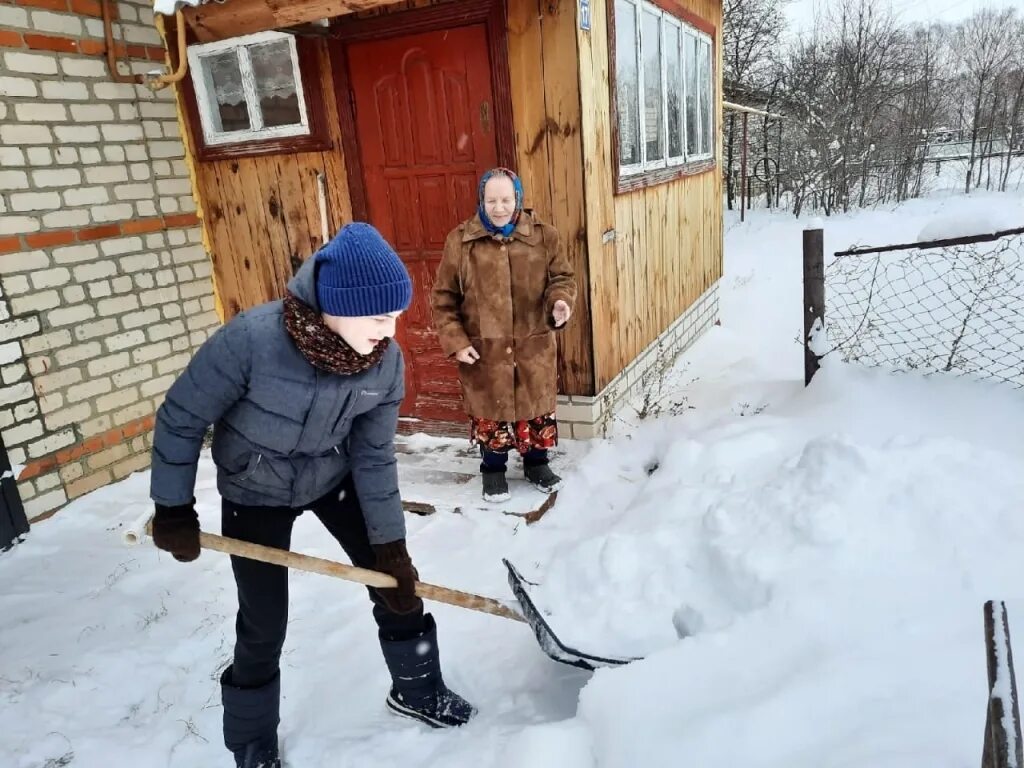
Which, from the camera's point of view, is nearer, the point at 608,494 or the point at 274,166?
the point at 608,494

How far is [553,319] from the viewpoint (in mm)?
3588

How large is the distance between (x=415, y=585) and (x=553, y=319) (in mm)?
1778

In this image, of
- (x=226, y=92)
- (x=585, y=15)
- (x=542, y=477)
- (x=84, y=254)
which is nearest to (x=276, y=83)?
(x=226, y=92)

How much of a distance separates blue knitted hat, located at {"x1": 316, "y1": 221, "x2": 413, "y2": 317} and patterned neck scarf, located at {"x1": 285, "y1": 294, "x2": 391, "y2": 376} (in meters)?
0.06

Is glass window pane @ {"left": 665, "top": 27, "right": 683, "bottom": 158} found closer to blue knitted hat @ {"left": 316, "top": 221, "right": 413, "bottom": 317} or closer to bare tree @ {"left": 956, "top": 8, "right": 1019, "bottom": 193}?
blue knitted hat @ {"left": 316, "top": 221, "right": 413, "bottom": 317}

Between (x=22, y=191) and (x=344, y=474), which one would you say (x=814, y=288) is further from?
(x=22, y=191)

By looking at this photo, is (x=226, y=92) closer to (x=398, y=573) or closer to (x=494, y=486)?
(x=494, y=486)

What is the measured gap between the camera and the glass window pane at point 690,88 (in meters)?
6.23

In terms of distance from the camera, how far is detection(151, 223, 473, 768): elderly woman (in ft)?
5.92

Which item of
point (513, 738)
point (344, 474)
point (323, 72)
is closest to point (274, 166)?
point (323, 72)

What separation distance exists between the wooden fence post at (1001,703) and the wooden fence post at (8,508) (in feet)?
15.0

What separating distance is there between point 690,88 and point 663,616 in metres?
5.43

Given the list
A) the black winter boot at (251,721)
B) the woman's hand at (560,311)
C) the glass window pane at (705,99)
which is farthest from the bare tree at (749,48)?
the black winter boot at (251,721)

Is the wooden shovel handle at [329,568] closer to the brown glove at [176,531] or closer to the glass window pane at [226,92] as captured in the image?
the brown glove at [176,531]
